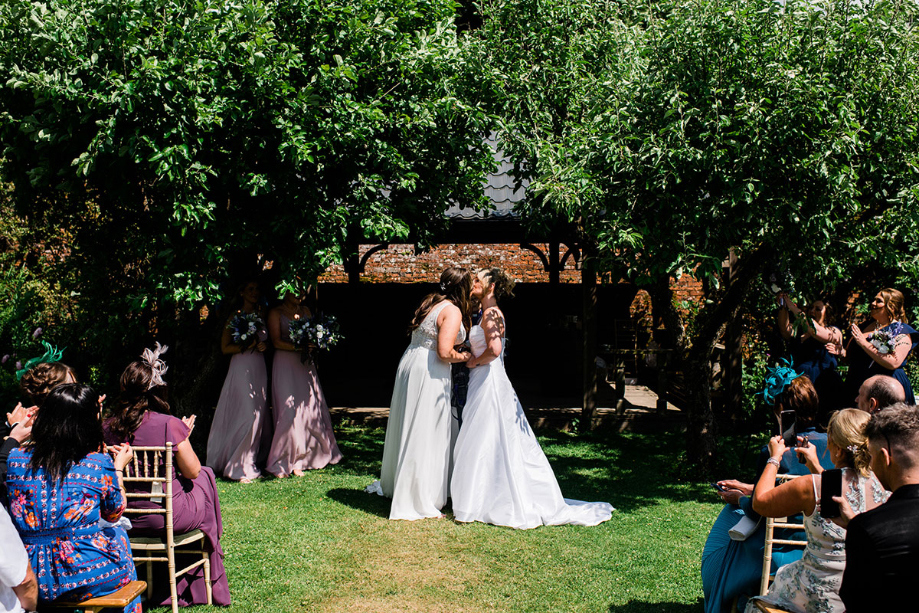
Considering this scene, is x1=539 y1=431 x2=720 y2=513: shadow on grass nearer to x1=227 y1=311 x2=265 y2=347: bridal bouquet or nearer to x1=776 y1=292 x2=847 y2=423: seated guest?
x1=776 y1=292 x2=847 y2=423: seated guest

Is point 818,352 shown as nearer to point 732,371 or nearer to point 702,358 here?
point 702,358

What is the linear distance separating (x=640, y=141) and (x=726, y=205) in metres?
0.82

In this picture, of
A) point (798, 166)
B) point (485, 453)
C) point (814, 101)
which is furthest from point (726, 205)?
point (485, 453)

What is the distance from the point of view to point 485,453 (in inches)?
221

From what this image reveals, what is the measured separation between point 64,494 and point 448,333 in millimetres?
3114

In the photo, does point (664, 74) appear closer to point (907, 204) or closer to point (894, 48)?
point (894, 48)

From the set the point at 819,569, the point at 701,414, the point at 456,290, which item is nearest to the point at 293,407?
the point at 456,290

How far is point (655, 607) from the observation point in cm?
415

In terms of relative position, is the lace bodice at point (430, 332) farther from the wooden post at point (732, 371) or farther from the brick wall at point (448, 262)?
the brick wall at point (448, 262)

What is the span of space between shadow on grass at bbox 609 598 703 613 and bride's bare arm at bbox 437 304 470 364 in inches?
88.3

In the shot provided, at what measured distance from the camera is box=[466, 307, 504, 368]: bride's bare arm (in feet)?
18.7

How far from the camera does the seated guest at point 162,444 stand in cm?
399

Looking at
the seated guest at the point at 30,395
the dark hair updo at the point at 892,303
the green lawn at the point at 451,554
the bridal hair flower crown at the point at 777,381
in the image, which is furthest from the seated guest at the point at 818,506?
the seated guest at the point at 30,395

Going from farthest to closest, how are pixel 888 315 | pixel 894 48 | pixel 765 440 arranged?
pixel 765 440 → pixel 888 315 → pixel 894 48
